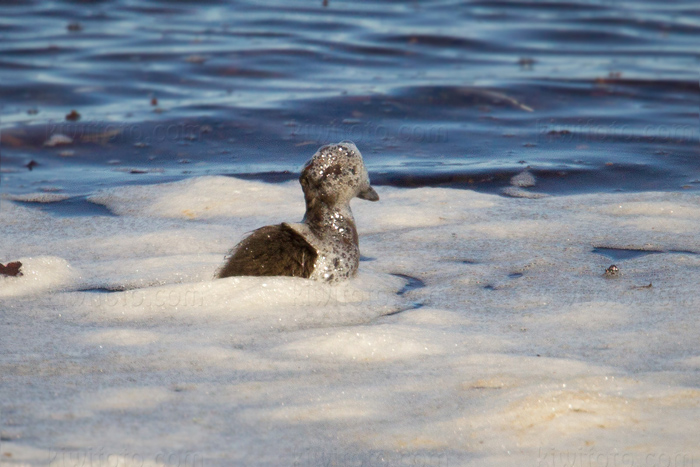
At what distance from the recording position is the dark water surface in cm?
743

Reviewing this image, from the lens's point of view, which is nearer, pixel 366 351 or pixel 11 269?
pixel 366 351

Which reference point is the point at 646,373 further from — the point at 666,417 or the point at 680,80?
the point at 680,80

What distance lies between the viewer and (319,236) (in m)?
4.31

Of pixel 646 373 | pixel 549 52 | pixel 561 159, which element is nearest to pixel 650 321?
pixel 646 373

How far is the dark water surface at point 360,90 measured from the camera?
293 inches

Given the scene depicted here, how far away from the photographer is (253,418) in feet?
9.32

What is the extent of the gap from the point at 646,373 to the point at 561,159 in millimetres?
4630
